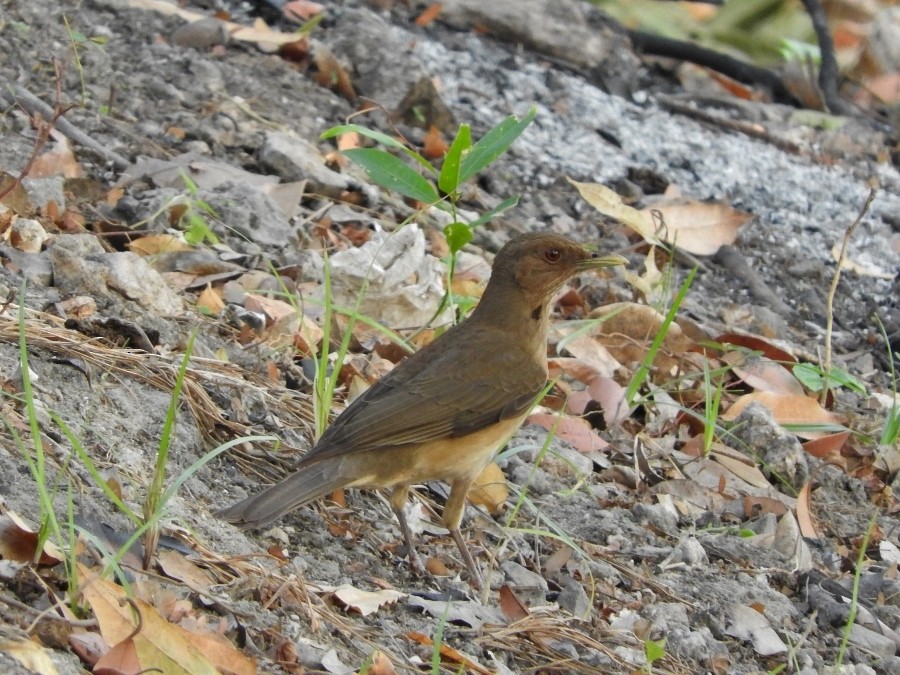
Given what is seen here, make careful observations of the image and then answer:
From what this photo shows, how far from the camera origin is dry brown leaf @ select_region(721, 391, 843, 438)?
6676mm

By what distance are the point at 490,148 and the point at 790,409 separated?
2.05m

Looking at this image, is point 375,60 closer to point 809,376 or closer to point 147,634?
point 809,376

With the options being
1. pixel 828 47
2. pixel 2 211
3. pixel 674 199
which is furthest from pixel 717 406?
pixel 828 47

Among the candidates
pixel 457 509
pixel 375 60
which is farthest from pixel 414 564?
pixel 375 60

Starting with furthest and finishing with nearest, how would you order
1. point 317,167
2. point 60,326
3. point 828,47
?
point 828,47 → point 317,167 → point 60,326

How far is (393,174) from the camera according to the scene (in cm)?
587

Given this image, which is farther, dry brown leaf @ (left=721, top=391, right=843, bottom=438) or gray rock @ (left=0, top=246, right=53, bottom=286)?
dry brown leaf @ (left=721, top=391, right=843, bottom=438)

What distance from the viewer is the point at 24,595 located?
11.8 ft

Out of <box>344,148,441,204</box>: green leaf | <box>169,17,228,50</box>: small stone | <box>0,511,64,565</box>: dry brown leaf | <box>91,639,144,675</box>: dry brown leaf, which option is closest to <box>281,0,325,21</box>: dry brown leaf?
<box>169,17,228,50</box>: small stone

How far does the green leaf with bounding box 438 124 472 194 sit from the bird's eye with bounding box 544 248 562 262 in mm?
454

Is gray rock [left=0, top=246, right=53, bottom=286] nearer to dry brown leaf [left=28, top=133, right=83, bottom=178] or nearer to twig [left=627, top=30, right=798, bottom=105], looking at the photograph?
dry brown leaf [left=28, top=133, right=83, bottom=178]

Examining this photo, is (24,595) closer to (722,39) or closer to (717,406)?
(717,406)

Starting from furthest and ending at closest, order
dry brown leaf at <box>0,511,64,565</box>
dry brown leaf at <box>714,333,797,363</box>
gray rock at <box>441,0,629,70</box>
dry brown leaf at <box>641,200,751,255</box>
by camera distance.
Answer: gray rock at <box>441,0,629,70</box> → dry brown leaf at <box>641,200,751,255</box> → dry brown leaf at <box>714,333,797,363</box> → dry brown leaf at <box>0,511,64,565</box>

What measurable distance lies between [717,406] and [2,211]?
10.4 ft
